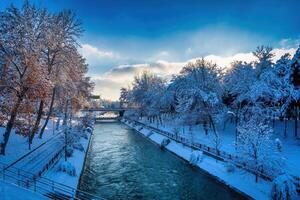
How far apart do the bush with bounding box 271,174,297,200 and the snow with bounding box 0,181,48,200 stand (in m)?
16.7

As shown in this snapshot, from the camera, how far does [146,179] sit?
28.2m

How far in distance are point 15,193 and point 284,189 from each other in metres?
18.5

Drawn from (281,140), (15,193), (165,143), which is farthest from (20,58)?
(281,140)

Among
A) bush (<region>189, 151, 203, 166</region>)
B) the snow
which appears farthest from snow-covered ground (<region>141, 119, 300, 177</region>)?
the snow

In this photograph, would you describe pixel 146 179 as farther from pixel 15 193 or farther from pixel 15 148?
pixel 15 148

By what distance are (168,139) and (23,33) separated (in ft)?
103

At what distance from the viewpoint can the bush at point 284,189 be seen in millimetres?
18562

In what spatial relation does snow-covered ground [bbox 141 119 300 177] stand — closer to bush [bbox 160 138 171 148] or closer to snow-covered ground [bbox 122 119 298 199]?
snow-covered ground [bbox 122 119 298 199]

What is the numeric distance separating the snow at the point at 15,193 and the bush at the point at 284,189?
1667 centimetres

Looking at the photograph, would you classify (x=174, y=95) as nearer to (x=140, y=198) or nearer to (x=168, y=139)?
(x=168, y=139)

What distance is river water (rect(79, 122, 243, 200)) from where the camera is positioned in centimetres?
2375

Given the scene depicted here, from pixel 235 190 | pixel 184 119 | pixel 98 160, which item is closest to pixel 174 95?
pixel 184 119

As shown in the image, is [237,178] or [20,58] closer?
[20,58]

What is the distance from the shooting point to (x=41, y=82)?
24.0 meters
